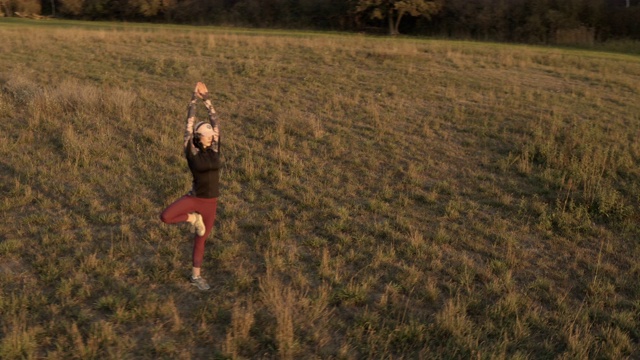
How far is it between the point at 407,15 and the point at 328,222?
115 ft

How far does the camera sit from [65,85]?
560 inches

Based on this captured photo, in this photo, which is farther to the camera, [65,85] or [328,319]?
[65,85]

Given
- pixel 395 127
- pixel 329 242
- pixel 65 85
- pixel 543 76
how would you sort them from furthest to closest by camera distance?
pixel 543 76 < pixel 65 85 < pixel 395 127 < pixel 329 242

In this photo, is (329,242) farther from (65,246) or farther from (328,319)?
(65,246)

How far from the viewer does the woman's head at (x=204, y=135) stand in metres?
5.71

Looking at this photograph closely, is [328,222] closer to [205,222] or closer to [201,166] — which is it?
[205,222]

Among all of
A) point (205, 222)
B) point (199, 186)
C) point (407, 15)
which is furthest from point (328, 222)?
point (407, 15)

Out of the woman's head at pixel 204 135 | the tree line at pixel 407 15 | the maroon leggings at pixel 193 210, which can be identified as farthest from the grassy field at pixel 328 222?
the tree line at pixel 407 15

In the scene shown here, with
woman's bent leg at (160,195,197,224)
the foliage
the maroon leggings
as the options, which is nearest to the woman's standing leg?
the maroon leggings

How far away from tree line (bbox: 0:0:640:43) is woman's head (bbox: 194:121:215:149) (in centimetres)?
3128

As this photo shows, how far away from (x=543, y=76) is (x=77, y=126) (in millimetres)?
14504

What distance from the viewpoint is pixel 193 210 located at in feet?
Answer: 18.9

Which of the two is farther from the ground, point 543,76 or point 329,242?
point 543,76

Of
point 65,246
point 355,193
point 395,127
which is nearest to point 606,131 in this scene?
point 395,127
